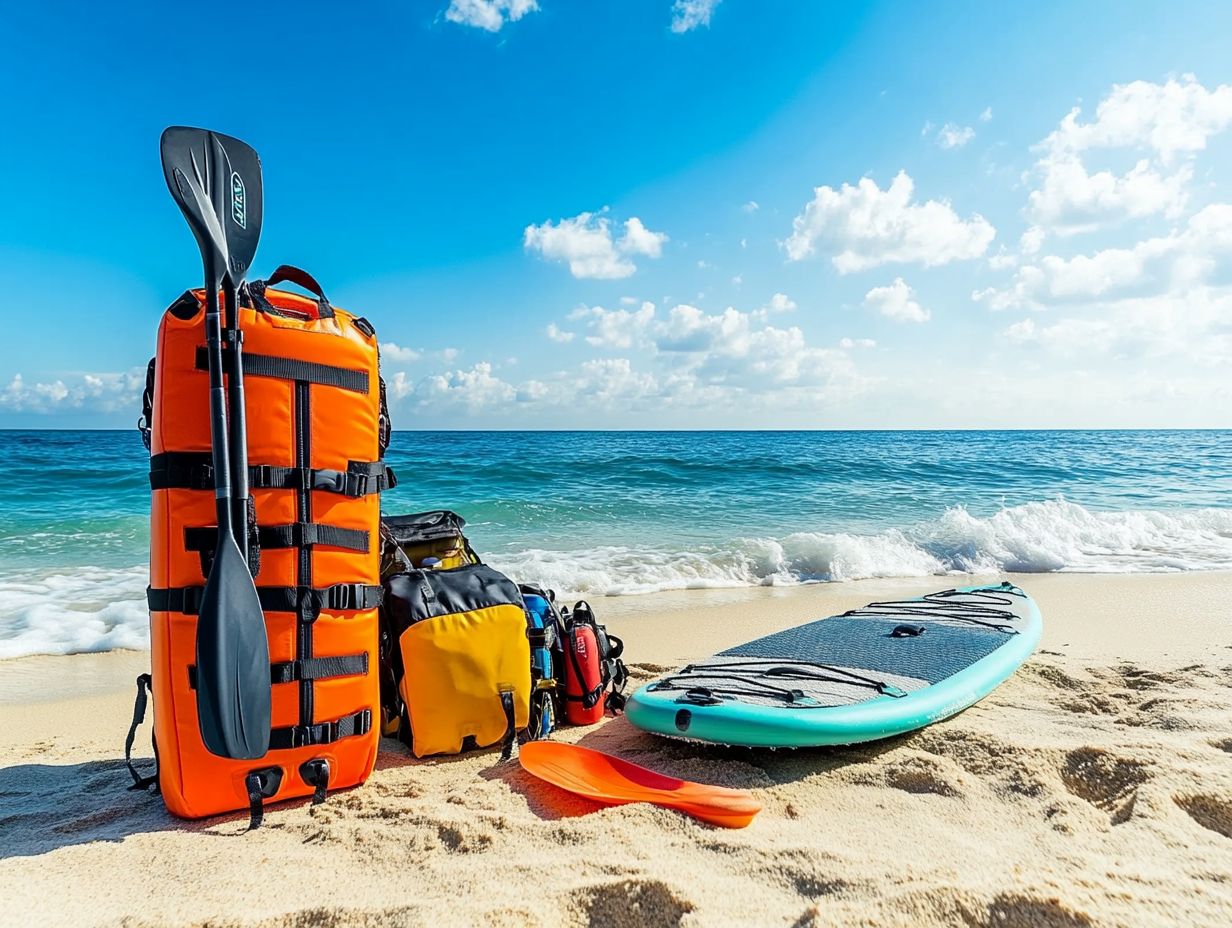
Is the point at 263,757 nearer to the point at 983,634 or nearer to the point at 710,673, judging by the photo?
the point at 710,673

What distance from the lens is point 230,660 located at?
2273 mm

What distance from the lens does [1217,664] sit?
13.0 ft

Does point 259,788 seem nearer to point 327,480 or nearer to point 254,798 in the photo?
point 254,798

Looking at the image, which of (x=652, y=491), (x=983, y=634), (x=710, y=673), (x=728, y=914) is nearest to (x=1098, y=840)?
Answer: (x=728, y=914)

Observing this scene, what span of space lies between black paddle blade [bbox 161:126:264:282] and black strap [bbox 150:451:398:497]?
22.7 inches

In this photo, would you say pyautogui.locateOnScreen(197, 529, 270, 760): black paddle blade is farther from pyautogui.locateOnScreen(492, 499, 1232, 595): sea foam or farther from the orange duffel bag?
pyautogui.locateOnScreen(492, 499, 1232, 595): sea foam

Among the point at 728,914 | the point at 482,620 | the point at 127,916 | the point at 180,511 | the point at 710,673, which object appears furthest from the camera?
the point at 710,673

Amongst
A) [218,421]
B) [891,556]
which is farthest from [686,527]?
[218,421]

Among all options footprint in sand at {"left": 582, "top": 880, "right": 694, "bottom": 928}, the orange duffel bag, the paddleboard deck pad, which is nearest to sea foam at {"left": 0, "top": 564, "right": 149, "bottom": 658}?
the orange duffel bag

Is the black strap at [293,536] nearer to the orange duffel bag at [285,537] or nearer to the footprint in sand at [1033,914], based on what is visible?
the orange duffel bag at [285,537]

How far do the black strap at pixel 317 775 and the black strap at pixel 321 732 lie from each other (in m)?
0.06

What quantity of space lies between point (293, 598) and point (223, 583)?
0.85 feet

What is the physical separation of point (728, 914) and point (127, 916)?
1.47m

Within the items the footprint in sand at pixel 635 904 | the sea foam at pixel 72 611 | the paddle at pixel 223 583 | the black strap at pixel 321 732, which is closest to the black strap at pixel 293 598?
the paddle at pixel 223 583
